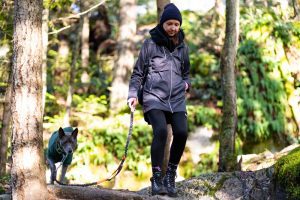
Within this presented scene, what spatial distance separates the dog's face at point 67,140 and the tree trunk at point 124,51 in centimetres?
702

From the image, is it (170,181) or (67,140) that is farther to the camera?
(67,140)

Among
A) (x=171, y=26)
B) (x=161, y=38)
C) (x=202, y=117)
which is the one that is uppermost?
(x=171, y=26)

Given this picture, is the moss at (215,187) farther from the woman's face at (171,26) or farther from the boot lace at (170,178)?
the woman's face at (171,26)

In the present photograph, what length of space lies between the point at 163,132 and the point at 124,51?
9920mm

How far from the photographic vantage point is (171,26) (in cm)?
503

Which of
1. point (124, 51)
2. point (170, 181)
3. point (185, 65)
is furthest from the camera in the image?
point (124, 51)

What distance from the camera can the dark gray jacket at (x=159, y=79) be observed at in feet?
16.4

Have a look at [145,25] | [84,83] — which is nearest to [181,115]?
[84,83]

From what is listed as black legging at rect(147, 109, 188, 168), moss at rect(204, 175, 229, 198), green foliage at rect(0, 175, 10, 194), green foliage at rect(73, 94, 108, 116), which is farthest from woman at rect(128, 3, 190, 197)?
green foliage at rect(73, 94, 108, 116)

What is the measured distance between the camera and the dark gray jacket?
5.00 m

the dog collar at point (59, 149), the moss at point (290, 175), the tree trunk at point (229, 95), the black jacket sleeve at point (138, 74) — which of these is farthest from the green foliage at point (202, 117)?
the moss at point (290, 175)

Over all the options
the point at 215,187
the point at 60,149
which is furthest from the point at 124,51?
the point at 215,187

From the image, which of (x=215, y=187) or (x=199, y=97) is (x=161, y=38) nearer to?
(x=215, y=187)

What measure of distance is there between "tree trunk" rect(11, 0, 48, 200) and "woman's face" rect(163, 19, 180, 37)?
1492 mm
